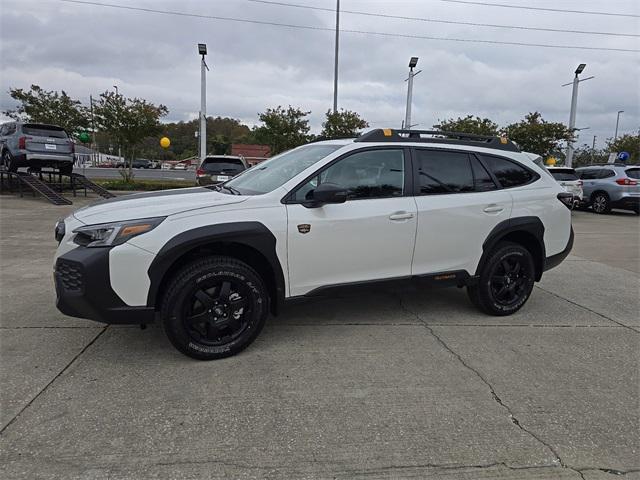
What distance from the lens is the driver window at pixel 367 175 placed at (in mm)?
3918

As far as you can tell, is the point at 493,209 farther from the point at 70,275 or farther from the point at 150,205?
the point at 70,275

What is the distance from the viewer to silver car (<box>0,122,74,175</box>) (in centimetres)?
1504

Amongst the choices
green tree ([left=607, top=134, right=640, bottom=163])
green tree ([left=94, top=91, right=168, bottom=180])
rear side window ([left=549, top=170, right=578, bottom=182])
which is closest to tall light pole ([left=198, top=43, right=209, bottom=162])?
green tree ([left=94, top=91, right=168, bottom=180])

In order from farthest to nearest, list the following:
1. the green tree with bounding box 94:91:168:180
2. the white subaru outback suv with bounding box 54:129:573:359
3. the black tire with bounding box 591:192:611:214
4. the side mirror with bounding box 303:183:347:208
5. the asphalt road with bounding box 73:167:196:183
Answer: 1. the asphalt road with bounding box 73:167:196:183
2. the green tree with bounding box 94:91:168:180
3. the black tire with bounding box 591:192:611:214
4. the side mirror with bounding box 303:183:347:208
5. the white subaru outback suv with bounding box 54:129:573:359

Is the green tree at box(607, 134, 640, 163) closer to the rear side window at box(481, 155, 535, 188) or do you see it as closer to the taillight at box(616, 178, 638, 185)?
the taillight at box(616, 178, 638, 185)

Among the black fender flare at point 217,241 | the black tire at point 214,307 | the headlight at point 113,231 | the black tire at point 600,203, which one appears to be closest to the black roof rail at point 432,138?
the black fender flare at point 217,241

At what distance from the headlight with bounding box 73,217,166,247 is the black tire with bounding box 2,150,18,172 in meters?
14.8

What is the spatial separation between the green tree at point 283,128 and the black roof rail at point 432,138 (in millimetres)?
19538

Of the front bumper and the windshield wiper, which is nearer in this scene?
the front bumper

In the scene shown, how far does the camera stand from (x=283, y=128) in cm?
2388

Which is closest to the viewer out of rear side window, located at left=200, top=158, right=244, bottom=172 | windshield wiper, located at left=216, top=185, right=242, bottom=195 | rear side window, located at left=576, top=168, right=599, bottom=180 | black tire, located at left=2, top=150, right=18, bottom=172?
windshield wiper, located at left=216, top=185, right=242, bottom=195

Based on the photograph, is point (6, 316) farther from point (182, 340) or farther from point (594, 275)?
point (594, 275)

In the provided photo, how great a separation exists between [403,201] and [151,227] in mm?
2107

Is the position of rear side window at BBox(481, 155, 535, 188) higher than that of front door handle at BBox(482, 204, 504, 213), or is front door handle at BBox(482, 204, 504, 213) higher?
rear side window at BBox(481, 155, 535, 188)
